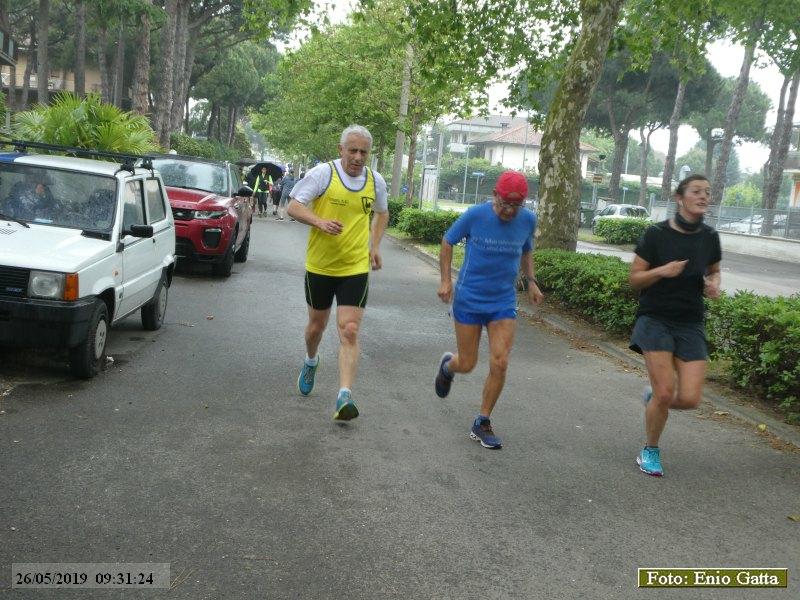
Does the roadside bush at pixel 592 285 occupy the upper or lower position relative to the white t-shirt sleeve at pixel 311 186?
lower

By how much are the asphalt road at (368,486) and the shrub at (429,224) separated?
19.4 m

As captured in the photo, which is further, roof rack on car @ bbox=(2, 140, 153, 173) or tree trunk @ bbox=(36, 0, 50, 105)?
tree trunk @ bbox=(36, 0, 50, 105)

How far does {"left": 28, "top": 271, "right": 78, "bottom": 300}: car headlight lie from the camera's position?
6910 millimetres

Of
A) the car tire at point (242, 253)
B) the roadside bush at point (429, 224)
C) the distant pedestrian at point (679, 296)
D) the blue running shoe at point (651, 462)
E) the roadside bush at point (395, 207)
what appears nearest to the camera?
the distant pedestrian at point (679, 296)

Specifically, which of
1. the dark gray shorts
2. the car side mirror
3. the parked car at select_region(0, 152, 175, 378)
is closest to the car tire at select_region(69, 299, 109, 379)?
the parked car at select_region(0, 152, 175, 378)

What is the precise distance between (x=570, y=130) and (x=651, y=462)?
1055cm

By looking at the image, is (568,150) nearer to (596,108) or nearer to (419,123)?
(419,123)

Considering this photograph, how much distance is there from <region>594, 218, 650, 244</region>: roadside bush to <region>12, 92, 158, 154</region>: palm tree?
28.1m

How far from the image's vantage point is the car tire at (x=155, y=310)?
984cm

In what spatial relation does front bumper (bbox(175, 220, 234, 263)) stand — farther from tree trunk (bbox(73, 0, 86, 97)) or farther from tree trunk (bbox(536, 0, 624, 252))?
tree trunk (bbox(73, 0, 86, 97))

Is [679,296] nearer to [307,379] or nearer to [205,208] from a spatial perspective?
[307,379]

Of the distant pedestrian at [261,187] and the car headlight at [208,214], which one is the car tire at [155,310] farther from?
the distant pedestrian at [261,187]

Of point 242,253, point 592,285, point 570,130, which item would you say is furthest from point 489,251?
point 242,253

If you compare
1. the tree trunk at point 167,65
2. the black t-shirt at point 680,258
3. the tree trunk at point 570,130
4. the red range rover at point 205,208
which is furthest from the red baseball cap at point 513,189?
the tree trunk at point 167,65
